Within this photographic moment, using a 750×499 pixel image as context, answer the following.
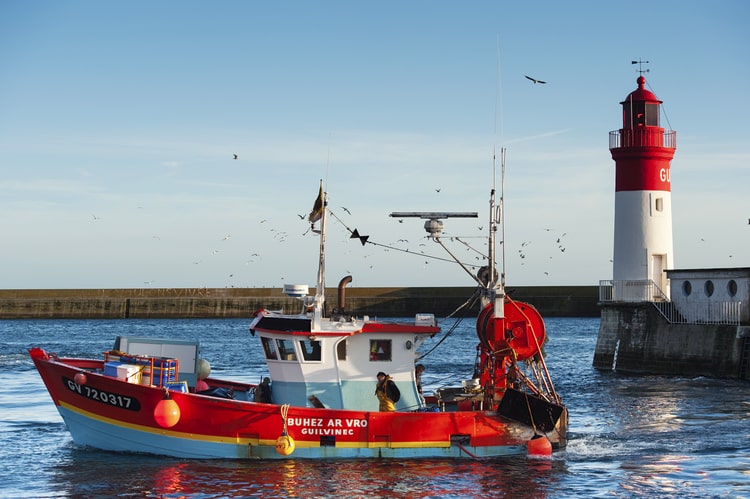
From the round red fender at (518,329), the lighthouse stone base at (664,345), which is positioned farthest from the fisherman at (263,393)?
the lighthouse stone base at (664,345)

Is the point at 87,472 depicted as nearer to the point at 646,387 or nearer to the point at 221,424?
the point at 221,424

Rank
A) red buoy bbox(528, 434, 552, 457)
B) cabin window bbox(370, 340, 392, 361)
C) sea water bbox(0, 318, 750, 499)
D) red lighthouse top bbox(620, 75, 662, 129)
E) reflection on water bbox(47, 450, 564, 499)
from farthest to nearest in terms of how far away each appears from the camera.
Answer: red lighthouse top bbox(620, 75, 662, 129) < cabin window bbox(370, 340, 392, 361) < red buoy bbox(528, 434, 552, 457) < sea water bbox(0, 318, 750, 499) < reflection on water bbox(47, 450, 564, 499)

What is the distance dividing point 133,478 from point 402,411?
18.1 feet

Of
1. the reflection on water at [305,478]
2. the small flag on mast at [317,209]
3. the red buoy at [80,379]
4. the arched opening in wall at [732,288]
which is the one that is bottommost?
the reflection on water at [305,478]

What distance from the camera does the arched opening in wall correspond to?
3466cm

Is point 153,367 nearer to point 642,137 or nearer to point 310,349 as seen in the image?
point 310,349

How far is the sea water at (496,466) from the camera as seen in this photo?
18.4 meters

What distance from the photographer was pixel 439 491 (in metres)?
18.2

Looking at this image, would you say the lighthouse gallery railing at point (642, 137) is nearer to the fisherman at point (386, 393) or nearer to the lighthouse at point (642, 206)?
the lighthouse at point (642, 206)

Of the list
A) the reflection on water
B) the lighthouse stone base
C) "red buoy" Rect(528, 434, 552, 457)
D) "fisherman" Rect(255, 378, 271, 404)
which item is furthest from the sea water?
"fisherman" Rect(255, 378, 271, 404)

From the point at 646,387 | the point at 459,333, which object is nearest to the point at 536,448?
the point at 646,387

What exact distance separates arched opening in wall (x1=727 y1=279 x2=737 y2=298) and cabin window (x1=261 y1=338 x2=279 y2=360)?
20.1 metres

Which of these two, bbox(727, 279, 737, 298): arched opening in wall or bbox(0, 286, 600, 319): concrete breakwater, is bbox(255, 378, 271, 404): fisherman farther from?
bbox(0, 286, 600, 319): concrete breakwater

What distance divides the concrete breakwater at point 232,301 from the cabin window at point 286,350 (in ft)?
193
